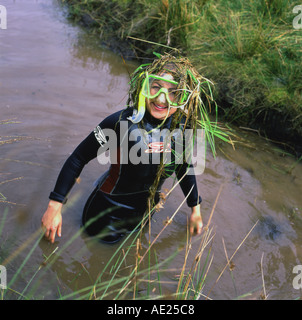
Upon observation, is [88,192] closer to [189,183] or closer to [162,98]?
[189,183]

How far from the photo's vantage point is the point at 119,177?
2953 millimetres

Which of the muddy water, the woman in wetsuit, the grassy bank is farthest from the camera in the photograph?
the grassy bank

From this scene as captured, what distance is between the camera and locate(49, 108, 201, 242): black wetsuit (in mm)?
2754

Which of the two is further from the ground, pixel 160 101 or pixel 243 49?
pixel 160 101

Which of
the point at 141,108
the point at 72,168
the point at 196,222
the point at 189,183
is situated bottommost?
the point at 196,222

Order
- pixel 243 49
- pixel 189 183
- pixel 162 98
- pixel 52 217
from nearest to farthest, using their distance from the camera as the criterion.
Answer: pixel 162 98 < pixel 52 217 < pixel 189 183 < pixel 243 49

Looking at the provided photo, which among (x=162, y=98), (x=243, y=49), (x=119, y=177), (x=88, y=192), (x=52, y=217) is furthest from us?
(x=243, y=49)

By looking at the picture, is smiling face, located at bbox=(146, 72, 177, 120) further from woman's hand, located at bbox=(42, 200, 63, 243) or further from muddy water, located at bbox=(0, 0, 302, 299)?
muddy water, located at bbox=(0, 0, 302, 299)

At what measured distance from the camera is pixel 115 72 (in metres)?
5.65

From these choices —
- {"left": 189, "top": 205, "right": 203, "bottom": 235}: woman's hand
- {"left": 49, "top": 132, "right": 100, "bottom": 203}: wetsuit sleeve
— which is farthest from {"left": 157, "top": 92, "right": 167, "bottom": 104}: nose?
{"left": 189, "top": 205, "right": 203, "bottom": 235}: woman's hand

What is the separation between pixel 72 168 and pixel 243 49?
307cm

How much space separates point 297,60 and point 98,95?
98.6 inches

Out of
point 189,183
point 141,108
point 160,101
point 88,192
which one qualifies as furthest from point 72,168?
point 88,192
